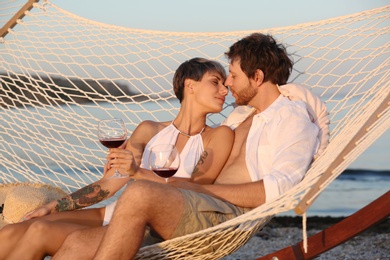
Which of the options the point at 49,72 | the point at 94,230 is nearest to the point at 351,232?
the point at 94,230

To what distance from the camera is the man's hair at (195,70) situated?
277 cm

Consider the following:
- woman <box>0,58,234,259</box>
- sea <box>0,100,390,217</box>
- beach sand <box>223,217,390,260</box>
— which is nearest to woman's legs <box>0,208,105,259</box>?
woman <box>0,58,234,259</box>

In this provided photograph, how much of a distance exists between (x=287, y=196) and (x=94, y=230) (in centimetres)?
63

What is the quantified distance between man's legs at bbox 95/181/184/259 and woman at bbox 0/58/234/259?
21cm

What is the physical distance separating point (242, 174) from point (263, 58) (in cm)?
40

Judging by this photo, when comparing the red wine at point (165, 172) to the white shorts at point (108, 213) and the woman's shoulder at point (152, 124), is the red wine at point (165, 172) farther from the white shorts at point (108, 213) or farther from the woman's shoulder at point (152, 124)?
the woman's shoulder at point (152, 124)

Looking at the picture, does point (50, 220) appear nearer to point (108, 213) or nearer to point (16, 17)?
point (108, 213)

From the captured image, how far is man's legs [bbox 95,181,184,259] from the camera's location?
2.07 m

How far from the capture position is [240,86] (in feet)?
8.66

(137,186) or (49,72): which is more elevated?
(137,186)

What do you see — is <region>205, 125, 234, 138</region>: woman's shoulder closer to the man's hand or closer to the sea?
the man's hand

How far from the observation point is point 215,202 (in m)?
2.34

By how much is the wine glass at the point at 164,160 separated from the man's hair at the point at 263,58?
0.46 m

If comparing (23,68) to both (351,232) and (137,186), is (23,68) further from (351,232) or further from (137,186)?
(351,232)
